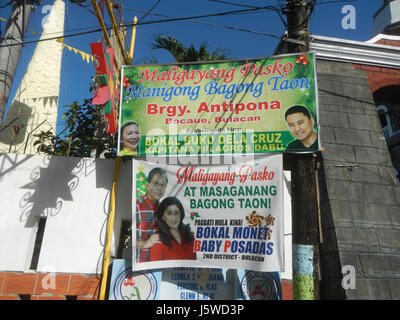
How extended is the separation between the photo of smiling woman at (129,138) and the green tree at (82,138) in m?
1.09

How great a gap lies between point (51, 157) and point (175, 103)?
3.02 metres

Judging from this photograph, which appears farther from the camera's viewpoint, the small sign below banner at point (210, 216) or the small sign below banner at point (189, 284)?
the small sign below banner at point (189, 284)

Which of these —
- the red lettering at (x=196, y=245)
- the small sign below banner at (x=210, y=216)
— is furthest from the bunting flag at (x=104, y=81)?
the red lettering at (x=196, y=245)

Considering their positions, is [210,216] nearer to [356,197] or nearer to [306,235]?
[306,235]

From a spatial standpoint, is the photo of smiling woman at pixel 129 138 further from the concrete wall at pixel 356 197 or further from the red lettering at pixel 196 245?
the concrete wall at pixel 356 197

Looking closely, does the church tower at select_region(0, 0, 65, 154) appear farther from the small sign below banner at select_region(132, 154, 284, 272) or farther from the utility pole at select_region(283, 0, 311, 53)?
the utility pole at select_region(283, 0, 311, 53)

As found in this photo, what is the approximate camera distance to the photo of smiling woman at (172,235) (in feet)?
18.2

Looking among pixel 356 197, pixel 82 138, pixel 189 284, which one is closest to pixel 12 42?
pixel 82 138

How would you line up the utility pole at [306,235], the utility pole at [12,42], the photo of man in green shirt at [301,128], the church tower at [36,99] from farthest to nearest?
the church tower at [36,99]
the utility pole at [12,42]
the photo of man in green shirt at [301,128]
the utility pole at [306,235]

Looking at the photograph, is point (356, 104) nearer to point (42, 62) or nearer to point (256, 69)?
point (256, 69)

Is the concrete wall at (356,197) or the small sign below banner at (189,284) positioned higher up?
the concrete wall at (356,197)

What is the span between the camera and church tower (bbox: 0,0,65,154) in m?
12.6

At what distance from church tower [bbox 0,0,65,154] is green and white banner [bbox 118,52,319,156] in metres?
7.98

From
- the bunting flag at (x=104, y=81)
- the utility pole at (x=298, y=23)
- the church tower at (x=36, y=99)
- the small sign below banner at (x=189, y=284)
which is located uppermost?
the church tower at (x=36, y=99)
